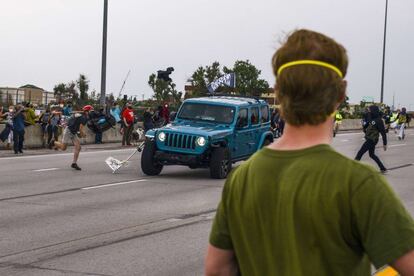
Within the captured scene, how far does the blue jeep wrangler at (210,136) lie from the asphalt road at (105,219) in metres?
0.45

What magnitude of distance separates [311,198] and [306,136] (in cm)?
23

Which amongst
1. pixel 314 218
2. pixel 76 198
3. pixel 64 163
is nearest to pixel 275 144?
pixel 314 218

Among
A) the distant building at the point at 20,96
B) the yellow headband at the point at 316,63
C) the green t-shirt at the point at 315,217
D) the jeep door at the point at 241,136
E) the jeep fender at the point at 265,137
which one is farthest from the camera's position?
the distant building at the point at 20,96

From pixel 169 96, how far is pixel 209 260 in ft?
220

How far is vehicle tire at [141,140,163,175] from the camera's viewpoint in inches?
667

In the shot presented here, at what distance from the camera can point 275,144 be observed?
98.4 inches

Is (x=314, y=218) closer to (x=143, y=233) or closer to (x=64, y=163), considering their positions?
(x=143, y=233)

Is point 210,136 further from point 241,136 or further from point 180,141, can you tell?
point 241,136

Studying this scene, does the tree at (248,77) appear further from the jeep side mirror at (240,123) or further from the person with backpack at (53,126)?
the jeep side mirror at (240,123)

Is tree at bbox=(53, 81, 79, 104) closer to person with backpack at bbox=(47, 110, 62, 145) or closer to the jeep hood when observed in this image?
person with backpack at bbox=(47, 110, 62, 145)

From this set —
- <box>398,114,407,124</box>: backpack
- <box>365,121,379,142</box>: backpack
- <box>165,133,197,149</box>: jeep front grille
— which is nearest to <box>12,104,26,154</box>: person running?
<box>165,133,197,149</box>: jeep front grille

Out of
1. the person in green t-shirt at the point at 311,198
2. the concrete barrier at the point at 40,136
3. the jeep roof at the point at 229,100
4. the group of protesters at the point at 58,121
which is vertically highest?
the jeep roof at the point at 229,100

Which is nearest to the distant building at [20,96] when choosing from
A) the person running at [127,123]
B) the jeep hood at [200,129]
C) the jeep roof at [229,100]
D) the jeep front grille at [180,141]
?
the person running at [127,123]

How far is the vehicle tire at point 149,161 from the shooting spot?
16938 millimetres
